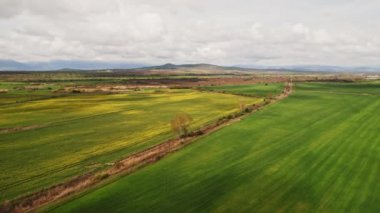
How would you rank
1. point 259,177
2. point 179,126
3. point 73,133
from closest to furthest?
point 259,177
point 179,126
point 73,133

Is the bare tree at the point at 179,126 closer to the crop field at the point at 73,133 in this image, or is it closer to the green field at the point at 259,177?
the crop field at the point at 73,133

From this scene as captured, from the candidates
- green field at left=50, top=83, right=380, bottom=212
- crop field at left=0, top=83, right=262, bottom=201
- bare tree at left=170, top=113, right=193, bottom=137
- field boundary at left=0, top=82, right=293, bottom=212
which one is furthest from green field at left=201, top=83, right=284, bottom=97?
field boundary at left=0, top=82, right=293, bottom=212

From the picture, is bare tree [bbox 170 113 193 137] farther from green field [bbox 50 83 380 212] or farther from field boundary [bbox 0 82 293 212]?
green field [bbox 50 83 380 212]

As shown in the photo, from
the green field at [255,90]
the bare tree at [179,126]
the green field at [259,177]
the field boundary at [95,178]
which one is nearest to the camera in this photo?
the green field at [259,177]

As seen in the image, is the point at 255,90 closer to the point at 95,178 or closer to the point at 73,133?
the point at 73,133

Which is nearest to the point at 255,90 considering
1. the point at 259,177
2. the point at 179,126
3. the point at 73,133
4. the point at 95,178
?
the point at 179,126

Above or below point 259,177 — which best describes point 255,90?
above

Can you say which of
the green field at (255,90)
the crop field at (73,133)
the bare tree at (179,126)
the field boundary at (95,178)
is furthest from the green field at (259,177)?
the green field at (255,90)
